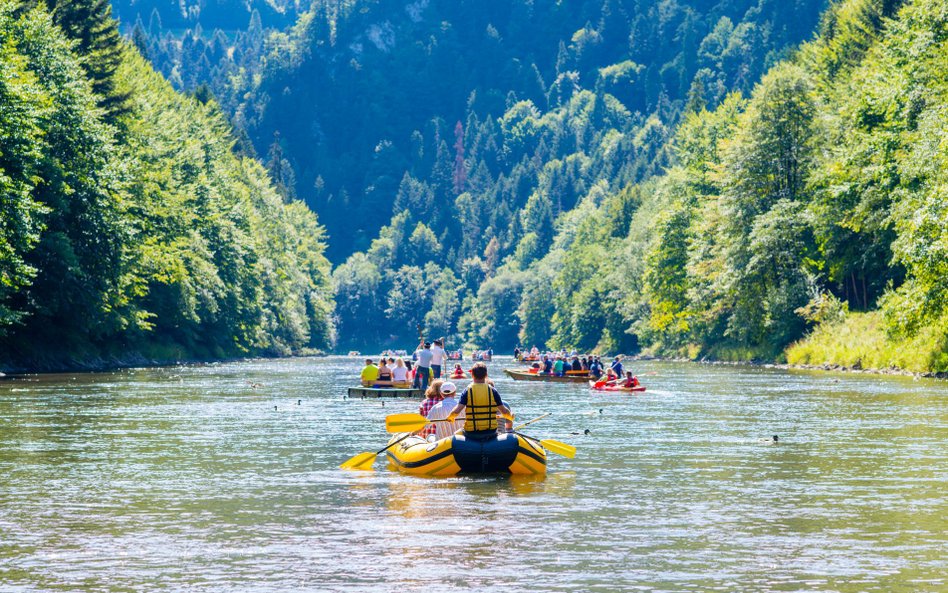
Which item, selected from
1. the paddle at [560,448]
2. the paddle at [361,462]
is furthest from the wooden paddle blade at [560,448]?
the paddle at [361,462]

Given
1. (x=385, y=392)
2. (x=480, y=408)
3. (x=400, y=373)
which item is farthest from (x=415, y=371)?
(x=480, y=408)

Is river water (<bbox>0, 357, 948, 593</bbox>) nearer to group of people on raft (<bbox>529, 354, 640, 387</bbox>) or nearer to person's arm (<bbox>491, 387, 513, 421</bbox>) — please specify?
person's arm (<bbox>491, 387, 513, 421</bbox>)

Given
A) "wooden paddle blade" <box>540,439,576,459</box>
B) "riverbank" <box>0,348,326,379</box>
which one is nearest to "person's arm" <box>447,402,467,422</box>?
"wooden paddle blade" <box>540,439,576,459</box>

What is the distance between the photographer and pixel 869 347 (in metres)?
72.4

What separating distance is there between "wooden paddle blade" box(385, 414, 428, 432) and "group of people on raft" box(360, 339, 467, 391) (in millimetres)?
20913

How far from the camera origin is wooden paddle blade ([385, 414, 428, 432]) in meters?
32.7

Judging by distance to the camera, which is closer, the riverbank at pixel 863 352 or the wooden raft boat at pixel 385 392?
the wooden raft boat at pixel 385 392

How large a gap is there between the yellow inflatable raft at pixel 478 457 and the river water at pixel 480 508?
383 millimetres

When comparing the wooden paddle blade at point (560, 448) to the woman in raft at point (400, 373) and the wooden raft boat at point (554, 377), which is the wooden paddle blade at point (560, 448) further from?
the wooden raft boat at point (554, 377)

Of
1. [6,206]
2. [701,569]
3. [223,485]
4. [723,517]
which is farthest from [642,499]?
[6,206]

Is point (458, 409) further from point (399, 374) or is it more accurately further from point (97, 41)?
point (97, 41)

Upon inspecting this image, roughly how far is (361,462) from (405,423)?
4218 mm

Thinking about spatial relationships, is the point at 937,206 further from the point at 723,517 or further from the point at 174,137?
the point at 174,137

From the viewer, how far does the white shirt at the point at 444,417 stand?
2970cm
